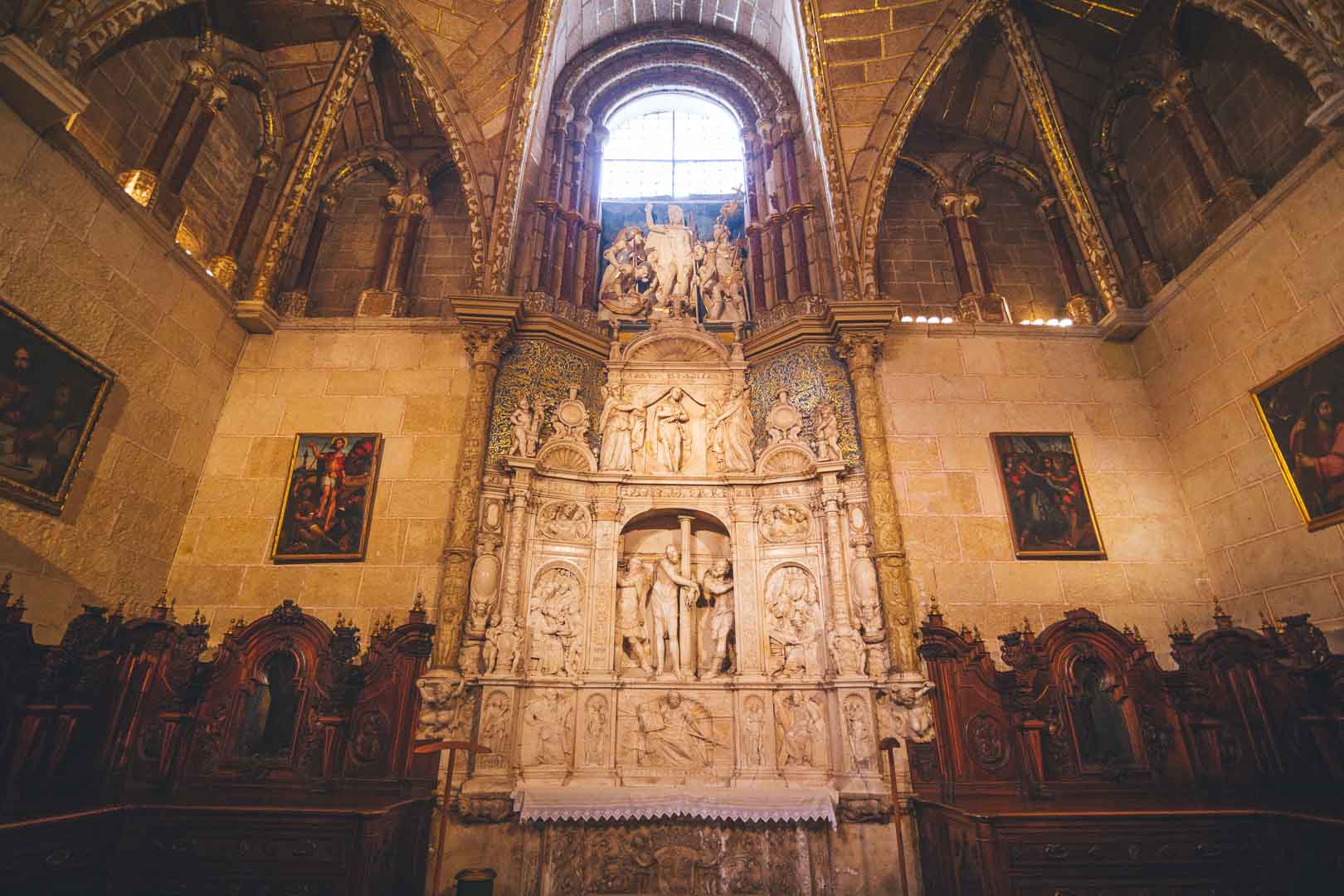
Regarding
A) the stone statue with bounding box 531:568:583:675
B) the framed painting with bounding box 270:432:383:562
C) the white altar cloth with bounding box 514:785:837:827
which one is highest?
the framed painting with bounding box 270:432:383:562

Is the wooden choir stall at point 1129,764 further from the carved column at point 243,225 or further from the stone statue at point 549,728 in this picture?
the carved column at point 243,225

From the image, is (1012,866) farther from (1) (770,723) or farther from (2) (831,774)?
(1) (770,723)

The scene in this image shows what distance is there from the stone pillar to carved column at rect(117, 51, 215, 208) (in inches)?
317

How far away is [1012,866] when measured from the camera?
18.8 feet

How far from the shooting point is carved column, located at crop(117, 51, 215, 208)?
856 cm

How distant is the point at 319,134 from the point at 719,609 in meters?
9.90

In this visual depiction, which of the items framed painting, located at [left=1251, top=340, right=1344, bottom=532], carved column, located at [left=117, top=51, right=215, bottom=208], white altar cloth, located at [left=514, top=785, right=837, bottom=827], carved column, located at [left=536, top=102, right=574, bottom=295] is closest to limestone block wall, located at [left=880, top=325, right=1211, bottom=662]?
framed painting, located at [left=1251, top=340, right=1344, bottom=532]

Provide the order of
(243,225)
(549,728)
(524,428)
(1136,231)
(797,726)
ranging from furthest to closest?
(1136,231), (243,225), (524,428), (797,726), (549,728)

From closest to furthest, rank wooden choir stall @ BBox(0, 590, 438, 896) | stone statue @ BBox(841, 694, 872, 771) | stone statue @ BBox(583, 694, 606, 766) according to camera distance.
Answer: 1. wooden choir stall @ BBox(0, 590, 438, 896)
2. stone statue @ BBox(841, 694, 872, 771)
3. stone statue @ BBox(583, 694, 606, 766)

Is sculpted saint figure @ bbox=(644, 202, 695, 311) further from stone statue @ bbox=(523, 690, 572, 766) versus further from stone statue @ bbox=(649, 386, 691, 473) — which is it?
stone statue @ bbox=(523, 690, 572, 766)

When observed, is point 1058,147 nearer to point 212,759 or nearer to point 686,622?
point 686,622

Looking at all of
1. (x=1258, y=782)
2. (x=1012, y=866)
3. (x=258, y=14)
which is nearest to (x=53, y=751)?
(x=1012, y=866)

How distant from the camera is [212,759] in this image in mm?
7000

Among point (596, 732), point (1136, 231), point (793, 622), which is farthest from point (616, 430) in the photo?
point (1136, 231)
